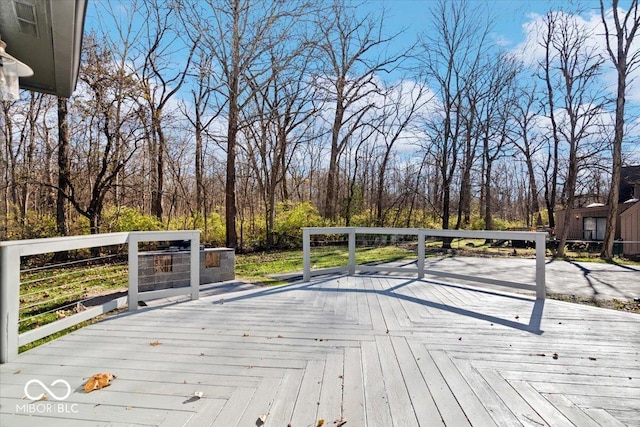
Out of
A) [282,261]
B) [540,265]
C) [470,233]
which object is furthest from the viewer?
[282,261]

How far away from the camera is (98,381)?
214 centimetres

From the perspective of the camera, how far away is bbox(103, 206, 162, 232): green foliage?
28.4 ft

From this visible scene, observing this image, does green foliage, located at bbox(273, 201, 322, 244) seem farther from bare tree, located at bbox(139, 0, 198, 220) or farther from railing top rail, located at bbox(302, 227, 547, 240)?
railing top rail, located at bbox(302, 227, 547, 240)

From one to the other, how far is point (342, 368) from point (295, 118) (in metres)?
12.3

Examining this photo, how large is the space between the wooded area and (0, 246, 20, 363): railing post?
6.67 meters

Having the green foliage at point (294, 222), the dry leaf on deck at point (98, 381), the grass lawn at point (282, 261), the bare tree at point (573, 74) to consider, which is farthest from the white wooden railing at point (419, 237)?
Result: the bare tree at point (573, 74)

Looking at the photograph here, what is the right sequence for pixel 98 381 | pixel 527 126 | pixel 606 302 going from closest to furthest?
pixel 98 381
pixel 606 302
pixel 527 126

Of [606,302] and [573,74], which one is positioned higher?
[573,74]

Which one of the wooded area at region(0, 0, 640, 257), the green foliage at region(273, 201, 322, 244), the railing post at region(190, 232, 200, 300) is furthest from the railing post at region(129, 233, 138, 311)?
the green foliage at region(273, 201, 322, 244)

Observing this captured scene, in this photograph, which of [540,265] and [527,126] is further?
[527,126]

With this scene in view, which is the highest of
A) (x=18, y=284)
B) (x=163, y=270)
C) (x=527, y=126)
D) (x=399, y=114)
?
(x=399, y=114)

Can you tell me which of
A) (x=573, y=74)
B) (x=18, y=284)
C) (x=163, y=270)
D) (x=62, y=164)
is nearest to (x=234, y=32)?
(x=62, y=164)

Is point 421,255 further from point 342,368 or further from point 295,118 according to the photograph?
point 295,118

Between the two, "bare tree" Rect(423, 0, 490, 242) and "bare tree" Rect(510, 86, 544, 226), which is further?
"bare tree" Rect(510, 86, 544, 226)
